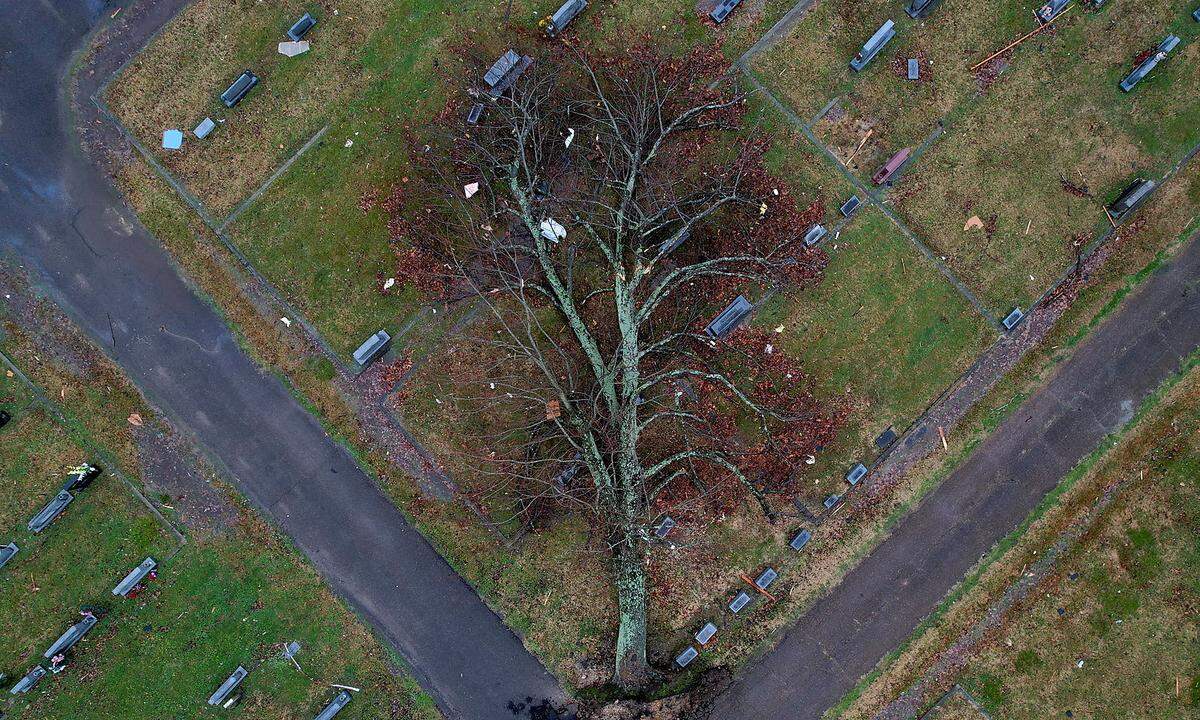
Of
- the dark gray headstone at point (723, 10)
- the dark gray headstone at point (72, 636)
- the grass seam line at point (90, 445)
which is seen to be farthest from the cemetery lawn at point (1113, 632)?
the dark gray headstone at point (72, 636)

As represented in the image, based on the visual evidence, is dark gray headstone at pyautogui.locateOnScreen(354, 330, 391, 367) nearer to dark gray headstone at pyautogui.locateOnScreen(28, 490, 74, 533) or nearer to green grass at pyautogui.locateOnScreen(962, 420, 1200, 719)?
dark gray headstone at pyautogui.locateOnScreen(28, 490, 74, 533)

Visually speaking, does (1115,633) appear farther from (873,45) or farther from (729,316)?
(873,45)

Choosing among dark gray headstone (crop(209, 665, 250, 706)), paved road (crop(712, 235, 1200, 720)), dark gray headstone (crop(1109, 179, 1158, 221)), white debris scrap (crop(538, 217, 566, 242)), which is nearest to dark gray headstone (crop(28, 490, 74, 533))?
dark gray headstone (crop(209, 665, 250, 706))

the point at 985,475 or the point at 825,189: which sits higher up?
the point at 825,189

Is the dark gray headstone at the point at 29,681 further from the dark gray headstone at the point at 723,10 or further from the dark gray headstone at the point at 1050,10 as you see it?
the dark gray headstone at the point at 1050,10

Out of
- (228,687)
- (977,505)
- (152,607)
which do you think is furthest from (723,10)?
(228,687)

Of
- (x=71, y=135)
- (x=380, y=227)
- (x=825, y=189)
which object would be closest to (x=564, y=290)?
(x=380, y=227)

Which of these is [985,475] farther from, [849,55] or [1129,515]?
[849,55]
